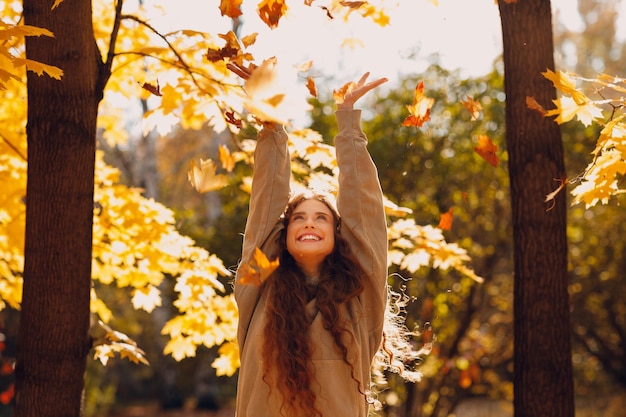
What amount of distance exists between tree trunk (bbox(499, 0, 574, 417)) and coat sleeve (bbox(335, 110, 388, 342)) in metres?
0.87

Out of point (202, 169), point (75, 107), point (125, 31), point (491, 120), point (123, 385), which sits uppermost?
point (491, 120)

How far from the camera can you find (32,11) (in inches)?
122

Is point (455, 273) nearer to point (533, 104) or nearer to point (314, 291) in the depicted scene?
point (533, 104)

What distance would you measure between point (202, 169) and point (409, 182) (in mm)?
4152

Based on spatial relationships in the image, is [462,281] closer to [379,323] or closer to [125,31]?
[125,31]

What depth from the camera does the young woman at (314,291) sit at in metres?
2.53

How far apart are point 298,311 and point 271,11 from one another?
1.11 metres

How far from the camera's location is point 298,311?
2.59 m

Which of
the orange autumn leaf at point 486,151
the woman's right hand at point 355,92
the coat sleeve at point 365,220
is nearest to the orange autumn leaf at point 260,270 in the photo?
the coat sleeve at point 365,220

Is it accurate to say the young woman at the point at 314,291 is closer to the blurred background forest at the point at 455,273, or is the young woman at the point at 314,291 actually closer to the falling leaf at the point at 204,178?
the falling leaf at the point at 204,178

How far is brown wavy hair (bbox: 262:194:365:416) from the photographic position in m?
2.48

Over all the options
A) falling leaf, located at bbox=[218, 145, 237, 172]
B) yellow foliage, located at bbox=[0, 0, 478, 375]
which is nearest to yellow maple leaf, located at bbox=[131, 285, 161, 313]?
yellow foliage, located at bbox=[0, 0, 478, 375]

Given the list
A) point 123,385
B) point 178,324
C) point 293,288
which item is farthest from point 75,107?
point 123,385

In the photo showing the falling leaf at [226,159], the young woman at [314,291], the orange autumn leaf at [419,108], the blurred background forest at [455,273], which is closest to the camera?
the young woman at [314,291]
